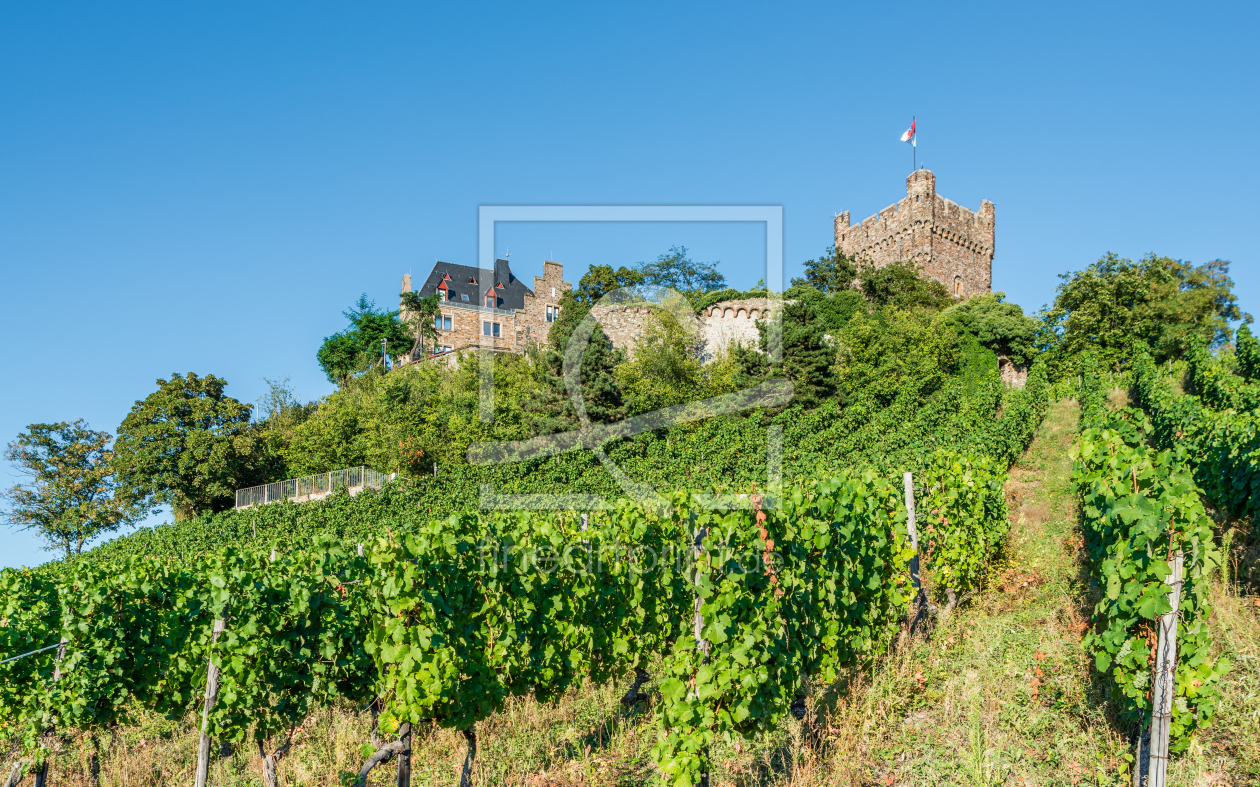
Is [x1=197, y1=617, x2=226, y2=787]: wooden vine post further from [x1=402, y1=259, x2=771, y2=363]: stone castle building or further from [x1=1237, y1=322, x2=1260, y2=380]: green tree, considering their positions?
[x1=402, y1=259, x2=771, y2=363]: stone castle building

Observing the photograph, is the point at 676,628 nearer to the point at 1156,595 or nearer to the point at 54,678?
the point at 1156,595

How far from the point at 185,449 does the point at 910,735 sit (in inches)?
1255

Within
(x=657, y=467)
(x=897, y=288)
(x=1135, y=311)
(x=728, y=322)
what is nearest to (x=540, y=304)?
(x=728, y=322)

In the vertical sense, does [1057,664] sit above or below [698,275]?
below

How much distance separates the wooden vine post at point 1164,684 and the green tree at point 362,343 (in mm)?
44183

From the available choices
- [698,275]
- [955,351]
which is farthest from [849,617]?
[698,275]

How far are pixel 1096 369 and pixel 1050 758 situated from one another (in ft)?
97.7

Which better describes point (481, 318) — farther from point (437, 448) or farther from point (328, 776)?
point (328, 776)

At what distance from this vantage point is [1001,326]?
104ft

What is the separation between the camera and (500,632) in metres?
4.97

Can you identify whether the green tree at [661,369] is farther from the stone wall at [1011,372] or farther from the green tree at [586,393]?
the stone wall at [1011,372]

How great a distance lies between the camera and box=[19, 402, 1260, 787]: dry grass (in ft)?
13.7

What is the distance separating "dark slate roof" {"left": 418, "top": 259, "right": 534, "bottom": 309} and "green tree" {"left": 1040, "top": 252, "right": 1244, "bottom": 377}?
97.6 ft

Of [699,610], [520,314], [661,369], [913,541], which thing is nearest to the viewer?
[699,610]
